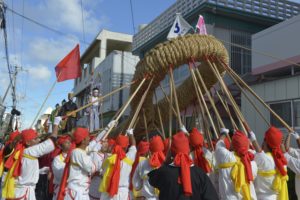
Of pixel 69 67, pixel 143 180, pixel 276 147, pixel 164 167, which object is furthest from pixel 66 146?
pixel 69 67

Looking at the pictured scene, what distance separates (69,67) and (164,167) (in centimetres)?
520

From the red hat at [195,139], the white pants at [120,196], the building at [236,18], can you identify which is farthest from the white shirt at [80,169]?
the building at [236,18]

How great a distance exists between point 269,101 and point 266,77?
1134 mm

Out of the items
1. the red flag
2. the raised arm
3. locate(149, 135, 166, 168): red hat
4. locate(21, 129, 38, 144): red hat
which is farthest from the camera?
the red flag

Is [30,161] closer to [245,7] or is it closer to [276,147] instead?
[276,147]

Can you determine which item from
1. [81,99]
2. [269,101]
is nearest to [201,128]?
[269,101]

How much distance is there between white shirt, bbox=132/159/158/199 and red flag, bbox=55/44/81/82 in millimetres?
3947

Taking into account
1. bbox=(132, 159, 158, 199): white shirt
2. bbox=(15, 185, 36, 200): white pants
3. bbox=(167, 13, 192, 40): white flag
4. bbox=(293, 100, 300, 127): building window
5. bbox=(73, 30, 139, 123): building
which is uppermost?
bbox=(73, 30, 139, 123): building

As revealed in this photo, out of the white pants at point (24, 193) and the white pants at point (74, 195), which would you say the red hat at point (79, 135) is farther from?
the white pants at point (24, 193)

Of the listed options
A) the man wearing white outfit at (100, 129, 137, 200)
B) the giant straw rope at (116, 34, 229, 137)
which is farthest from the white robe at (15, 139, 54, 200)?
the giant straw rope at (116, 34, 229, 137)

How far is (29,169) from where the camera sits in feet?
15.1

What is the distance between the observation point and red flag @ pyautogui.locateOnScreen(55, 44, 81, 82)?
7602mm

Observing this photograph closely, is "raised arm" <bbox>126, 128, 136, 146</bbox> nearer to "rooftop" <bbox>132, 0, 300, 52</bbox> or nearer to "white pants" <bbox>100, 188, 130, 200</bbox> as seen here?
"white pants" <bbox>100, 188, 130, 200</bbox>

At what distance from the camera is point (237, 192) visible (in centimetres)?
371
